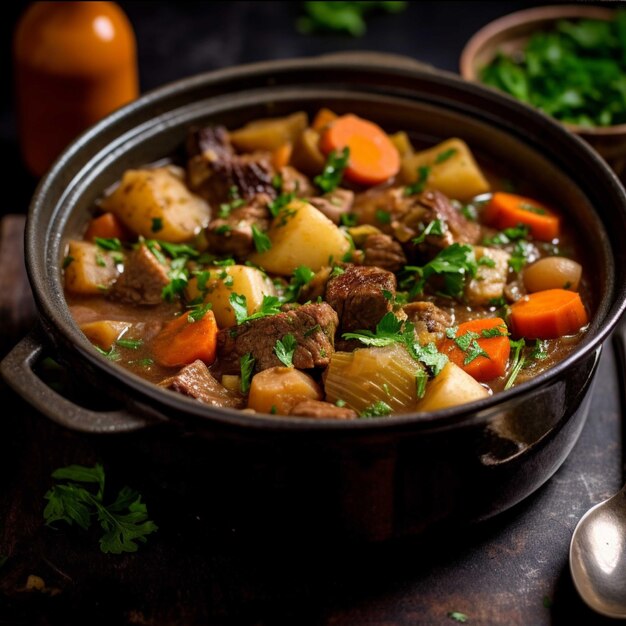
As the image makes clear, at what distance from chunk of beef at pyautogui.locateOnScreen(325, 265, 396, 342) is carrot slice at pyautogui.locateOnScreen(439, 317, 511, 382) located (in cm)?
24

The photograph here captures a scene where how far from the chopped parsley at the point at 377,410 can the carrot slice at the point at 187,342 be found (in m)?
0.57

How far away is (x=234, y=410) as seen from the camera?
7.88 feet

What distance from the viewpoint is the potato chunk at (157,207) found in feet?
11.3

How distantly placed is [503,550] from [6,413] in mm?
1795

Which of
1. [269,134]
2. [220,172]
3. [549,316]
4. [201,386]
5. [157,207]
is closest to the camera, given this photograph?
[201,386]

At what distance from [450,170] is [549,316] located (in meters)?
0.91

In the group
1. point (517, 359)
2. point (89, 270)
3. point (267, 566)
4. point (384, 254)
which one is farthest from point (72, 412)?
point (517, 359)

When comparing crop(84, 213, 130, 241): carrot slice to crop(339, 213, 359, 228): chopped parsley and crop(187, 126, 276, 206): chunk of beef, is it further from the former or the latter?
crop(339, 213, 359, 228): chopped parsley

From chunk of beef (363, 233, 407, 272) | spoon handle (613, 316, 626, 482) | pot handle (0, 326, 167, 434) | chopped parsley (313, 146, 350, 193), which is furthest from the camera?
chopped parsley (313, 146, 350, 193)

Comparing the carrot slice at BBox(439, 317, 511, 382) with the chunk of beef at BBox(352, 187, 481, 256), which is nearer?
the carrot slice at BBox(439, 317, 511, 382)

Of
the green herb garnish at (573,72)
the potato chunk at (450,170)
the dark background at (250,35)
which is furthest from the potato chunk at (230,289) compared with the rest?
the dark background at (250,35)

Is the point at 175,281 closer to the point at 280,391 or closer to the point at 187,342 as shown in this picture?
the point at 187,342

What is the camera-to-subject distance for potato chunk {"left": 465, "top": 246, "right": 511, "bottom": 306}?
315 cm

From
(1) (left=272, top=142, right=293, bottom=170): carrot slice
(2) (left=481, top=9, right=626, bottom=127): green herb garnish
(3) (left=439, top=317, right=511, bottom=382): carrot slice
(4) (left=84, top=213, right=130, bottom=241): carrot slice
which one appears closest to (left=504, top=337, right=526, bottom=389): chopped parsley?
(3) (left=439, top=317, right=511, bottom=382): carrot slice
